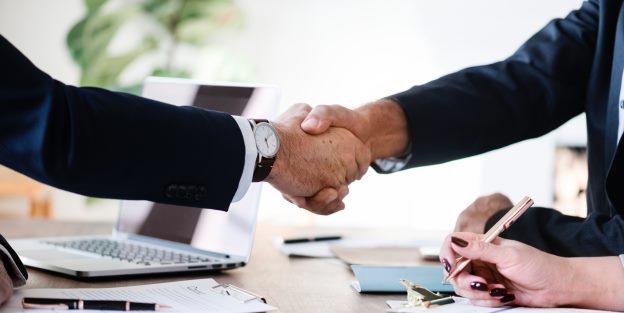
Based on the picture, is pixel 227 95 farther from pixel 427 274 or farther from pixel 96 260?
pixel 427 274

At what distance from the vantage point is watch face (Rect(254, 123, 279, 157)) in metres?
1.16

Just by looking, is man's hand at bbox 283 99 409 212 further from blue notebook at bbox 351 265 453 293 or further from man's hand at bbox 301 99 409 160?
blue notebook at bbox 351 265 453 293

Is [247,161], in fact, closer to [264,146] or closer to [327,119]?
[264,146]

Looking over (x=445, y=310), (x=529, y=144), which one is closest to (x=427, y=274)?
(x=445, y=310)

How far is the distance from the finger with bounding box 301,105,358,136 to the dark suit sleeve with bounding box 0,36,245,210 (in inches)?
9.9

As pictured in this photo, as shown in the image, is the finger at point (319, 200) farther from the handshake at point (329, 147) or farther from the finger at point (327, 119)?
the finger at point (327, 119)

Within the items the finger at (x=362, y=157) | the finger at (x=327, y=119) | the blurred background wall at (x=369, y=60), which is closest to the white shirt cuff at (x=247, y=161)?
the finger at (x=327, y=119)

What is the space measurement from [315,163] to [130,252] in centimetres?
33

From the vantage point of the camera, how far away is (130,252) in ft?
4.26

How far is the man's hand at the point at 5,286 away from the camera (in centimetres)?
88

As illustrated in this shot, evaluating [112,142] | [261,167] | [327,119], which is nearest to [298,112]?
[327,119]

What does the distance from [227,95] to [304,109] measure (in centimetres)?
14

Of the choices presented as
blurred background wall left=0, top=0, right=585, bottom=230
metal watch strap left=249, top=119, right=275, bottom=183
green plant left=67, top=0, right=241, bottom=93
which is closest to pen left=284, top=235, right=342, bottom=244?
metal watch strap left=249, top=119, right=275, bottom=183

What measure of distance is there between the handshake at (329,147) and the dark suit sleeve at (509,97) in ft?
0.16
